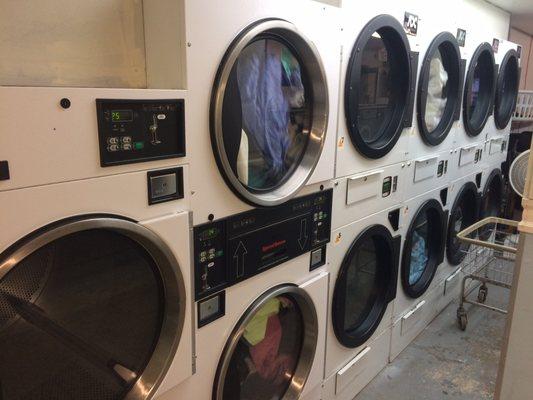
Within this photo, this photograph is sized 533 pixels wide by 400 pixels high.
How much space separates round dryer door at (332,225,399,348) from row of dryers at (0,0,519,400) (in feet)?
0.04

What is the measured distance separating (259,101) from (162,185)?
59 cm

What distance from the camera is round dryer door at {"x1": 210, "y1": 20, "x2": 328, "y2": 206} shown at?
58.1 inches

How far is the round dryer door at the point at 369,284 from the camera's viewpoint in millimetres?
2504

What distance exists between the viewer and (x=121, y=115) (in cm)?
120

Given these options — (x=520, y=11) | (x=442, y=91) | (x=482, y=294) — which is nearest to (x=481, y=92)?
(x=520, y=11)

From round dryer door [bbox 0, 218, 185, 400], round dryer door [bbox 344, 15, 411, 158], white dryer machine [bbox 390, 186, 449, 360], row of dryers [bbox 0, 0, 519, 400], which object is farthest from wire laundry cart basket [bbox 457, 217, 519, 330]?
round dryer door [bbox 0, 218, 185, 400]

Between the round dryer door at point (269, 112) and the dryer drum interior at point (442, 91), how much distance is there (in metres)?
1.11

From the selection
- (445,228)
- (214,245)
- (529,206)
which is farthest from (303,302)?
(445,228)

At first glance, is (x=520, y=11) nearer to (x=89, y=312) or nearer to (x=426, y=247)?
(x=426, y=247)

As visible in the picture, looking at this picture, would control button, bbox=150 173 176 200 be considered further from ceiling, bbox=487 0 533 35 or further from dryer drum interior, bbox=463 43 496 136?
ceiling, bbox=487 0 533 35

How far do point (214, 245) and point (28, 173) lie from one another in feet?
2.15

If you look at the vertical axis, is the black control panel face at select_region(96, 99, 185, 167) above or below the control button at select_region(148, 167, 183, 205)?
above

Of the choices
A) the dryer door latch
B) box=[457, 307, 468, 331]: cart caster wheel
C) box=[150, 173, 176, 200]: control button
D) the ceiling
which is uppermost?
the ceiling

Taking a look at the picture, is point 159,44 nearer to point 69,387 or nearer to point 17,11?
point 17,11
